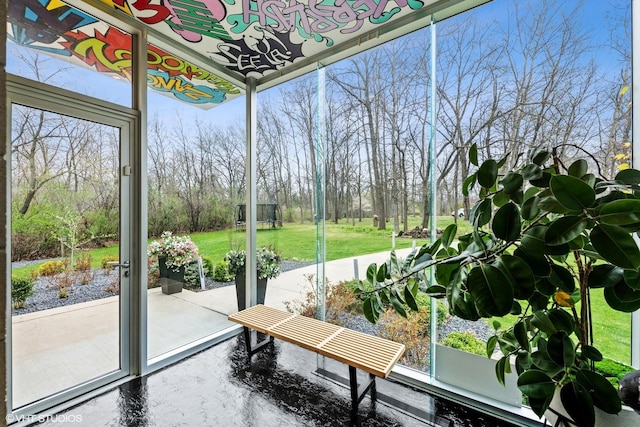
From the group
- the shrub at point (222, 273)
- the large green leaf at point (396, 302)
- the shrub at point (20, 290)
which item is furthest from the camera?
the shrub at point (222, 273)

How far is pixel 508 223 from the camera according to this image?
3.22 feet

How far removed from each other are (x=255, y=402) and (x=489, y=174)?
7.20 ft

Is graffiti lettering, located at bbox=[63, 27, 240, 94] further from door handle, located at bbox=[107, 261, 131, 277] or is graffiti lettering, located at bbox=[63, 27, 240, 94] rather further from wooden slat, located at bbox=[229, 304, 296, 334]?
wooden slat, located at bbox=[229, 304, 296, 334]

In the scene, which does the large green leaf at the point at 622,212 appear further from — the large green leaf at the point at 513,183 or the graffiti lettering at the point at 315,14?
the graffiti lettering at the point at 315,14

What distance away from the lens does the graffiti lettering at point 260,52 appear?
255 cm

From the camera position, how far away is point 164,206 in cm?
267

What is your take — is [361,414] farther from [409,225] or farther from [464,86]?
[464,86]

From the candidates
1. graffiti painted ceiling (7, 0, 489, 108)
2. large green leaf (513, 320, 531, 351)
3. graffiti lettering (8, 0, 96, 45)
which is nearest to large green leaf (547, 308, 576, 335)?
large green leaf (513, 320, 531, 351)

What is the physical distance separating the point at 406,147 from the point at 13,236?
9.87 feet

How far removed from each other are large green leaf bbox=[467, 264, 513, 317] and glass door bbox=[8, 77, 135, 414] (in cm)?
264

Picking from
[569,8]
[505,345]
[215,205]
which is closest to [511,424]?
[505,345]

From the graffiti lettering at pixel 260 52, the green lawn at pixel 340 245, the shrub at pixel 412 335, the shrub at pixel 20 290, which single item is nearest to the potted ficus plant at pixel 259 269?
the green lawn at pixel 340 245

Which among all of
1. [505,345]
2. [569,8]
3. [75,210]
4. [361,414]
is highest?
[569,8]

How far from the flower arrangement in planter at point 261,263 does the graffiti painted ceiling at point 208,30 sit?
1.86 meters
